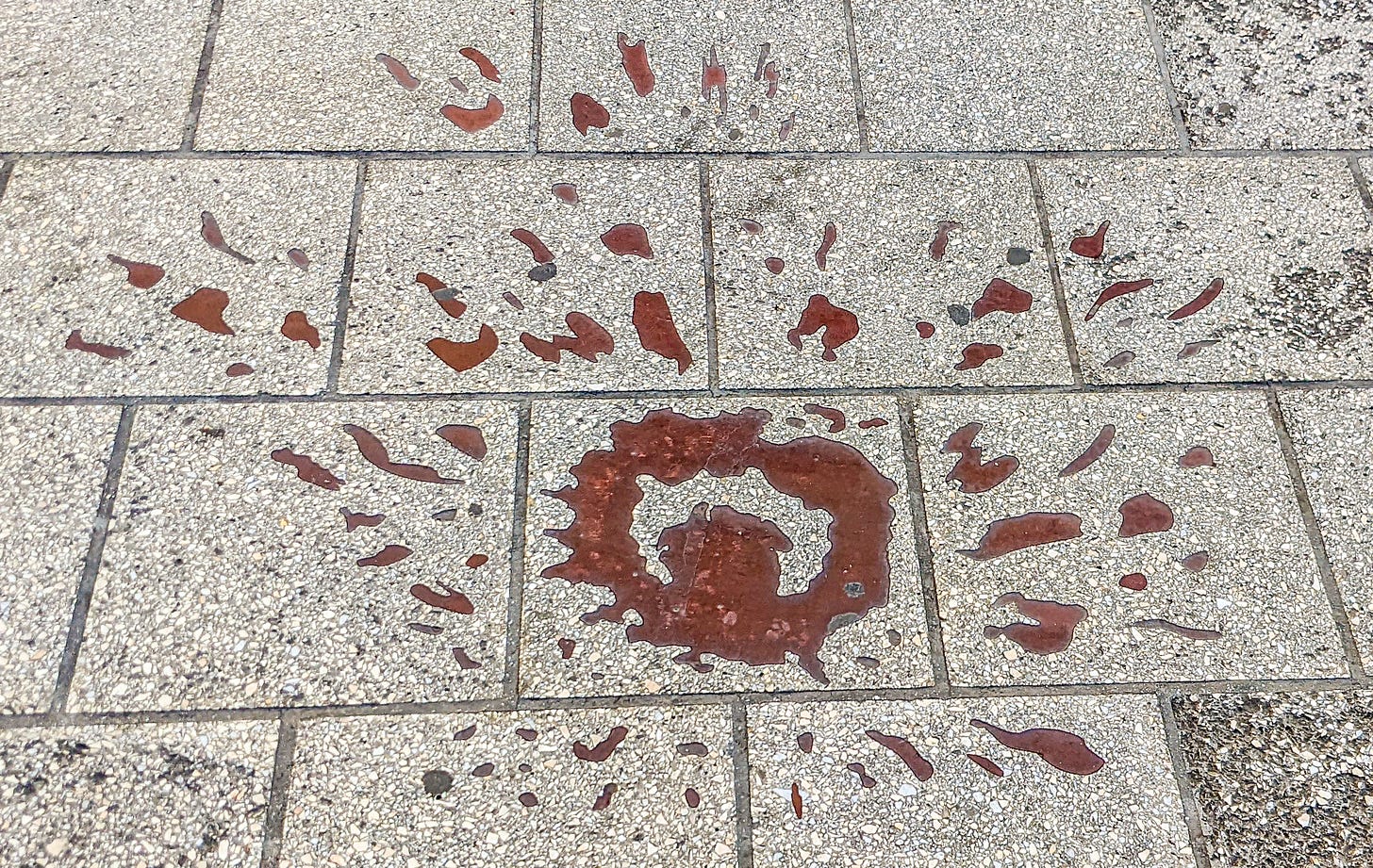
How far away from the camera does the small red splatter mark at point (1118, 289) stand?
7.27 feet

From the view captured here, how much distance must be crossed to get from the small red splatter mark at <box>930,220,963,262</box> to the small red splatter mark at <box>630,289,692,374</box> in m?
0.56

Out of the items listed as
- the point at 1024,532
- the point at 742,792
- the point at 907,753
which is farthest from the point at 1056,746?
the point at 742,792

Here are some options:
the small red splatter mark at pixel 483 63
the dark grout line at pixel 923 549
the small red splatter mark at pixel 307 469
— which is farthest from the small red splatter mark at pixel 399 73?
the dark grout line at pixel 923 549

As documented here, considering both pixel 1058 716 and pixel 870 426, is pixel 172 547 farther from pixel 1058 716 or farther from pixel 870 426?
pixel 1058 716

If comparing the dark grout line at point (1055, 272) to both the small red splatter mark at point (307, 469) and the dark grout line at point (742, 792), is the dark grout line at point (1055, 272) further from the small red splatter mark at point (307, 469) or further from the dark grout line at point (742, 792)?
the small red splatter mark at point (307, 469)

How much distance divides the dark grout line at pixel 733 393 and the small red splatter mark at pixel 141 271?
0.27 metres

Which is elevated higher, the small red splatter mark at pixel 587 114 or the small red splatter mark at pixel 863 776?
the small red splatter mark at pixel 587 114

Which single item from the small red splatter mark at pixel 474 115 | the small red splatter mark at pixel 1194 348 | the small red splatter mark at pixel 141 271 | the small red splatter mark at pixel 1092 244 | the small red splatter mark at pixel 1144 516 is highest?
the small red splatter mark at pixel 474 115

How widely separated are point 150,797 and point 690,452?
1.03 m

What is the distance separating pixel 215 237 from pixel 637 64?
1.01m

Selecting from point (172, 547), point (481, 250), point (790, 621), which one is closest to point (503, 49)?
point (481, 250)

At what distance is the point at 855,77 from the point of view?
8.34ft

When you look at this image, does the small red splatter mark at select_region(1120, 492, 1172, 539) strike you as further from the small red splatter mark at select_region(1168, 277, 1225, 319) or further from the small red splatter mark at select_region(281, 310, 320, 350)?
the small red splatter mark at select_region(281, 310, 320, 350)

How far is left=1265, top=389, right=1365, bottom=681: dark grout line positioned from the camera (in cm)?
186
